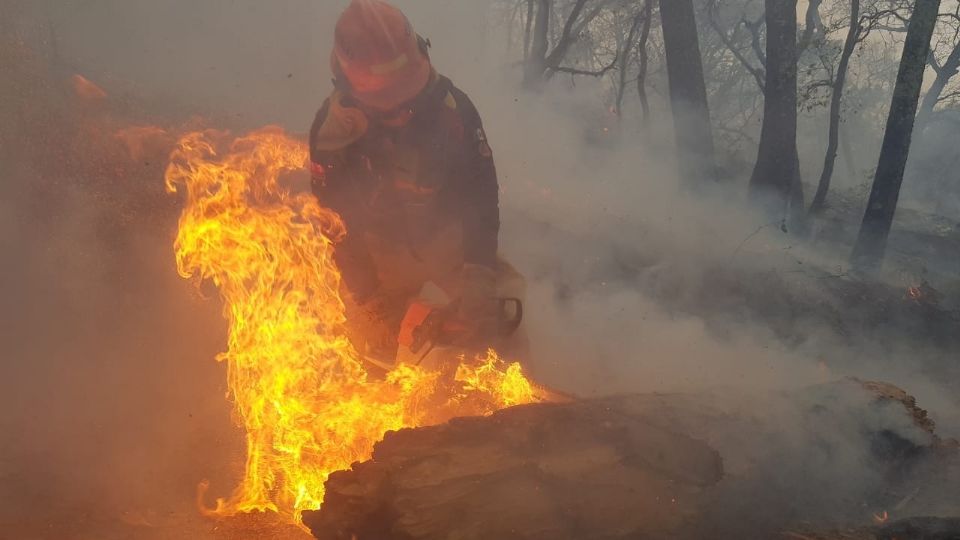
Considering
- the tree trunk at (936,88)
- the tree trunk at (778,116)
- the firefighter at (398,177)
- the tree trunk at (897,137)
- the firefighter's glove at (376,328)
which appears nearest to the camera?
the firefighter at (398,177)

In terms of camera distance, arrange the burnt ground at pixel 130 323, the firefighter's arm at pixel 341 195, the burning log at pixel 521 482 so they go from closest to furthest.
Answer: the burning log at pixel 521 482, the firefighter's arm at pixel 341 195, the burnt ground at pixel 130 323

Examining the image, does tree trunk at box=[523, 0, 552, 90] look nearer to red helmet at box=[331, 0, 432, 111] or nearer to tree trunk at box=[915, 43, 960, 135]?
tree trunk at box=[915, 43, 960, 135]

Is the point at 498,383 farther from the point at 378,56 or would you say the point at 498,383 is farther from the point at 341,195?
the point at 378,56

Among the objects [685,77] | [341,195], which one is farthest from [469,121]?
[685,77]

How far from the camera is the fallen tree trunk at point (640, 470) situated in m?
2.96

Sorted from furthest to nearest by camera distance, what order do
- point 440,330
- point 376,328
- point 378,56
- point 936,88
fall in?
point 936,88 < point 376,328 < point 440,330 < point 378,56

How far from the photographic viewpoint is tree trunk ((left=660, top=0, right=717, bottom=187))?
11195mm

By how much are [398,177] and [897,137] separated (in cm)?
658

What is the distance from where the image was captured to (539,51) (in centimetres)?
1634

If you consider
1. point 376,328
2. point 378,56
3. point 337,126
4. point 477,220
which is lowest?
point 376,328

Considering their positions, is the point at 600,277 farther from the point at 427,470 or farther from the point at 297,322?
the point at 427,470

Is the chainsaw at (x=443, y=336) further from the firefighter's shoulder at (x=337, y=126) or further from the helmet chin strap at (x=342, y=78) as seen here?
the helmet chin strap at (x=342, y=78)

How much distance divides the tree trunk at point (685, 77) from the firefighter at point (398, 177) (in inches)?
300

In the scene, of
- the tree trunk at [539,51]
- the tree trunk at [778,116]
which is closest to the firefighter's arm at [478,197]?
the tree trunk at [778,116]
